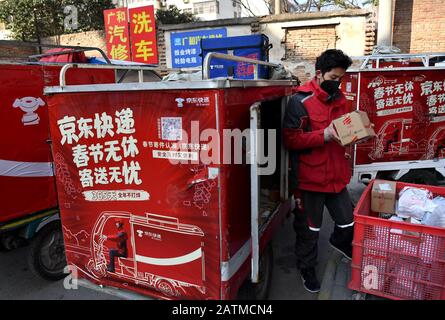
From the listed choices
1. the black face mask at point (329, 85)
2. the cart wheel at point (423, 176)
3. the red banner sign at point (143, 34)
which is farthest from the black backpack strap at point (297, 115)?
the red banner sign at point (143, 34)

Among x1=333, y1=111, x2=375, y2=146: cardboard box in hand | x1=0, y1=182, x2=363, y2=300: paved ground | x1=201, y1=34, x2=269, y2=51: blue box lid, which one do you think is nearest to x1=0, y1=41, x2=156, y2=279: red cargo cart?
x1=0, y1=182, x2=363, y2=300: paved ground

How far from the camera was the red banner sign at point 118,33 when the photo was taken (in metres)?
11.2

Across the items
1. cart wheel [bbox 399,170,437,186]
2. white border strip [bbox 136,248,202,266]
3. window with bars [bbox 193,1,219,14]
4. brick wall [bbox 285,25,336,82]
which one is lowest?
cart wheel [bbox 399,170,437,186]

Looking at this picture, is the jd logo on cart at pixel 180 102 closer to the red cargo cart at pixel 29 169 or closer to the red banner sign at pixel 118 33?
the red cargo cart at pixel 29 169

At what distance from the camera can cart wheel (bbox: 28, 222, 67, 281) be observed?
10.8 feet

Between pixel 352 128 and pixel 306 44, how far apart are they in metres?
7.97

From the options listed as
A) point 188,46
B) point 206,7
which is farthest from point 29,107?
point 206,7

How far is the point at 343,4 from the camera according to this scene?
50.4 feet

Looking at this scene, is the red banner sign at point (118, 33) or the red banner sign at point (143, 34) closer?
the red banner sign at point (143, 34)

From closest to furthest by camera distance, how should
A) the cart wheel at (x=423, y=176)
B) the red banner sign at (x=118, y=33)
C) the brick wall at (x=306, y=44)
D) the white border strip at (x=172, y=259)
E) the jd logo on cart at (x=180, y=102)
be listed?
the jd logo on cart at (x=180, y=102) < the white border strip at (x=172, y=259) < the cart wheel at (x=423, y=176) < the brick wall at (x=306, y=44) < the red banner sign at (x=118, y=33)

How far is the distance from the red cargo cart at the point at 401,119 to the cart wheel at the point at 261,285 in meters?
2.34

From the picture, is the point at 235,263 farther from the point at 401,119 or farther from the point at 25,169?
the point at 401,119

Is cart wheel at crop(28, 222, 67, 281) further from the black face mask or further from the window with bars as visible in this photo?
the window with bars

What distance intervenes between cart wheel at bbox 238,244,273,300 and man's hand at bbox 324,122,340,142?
41.8 inches
